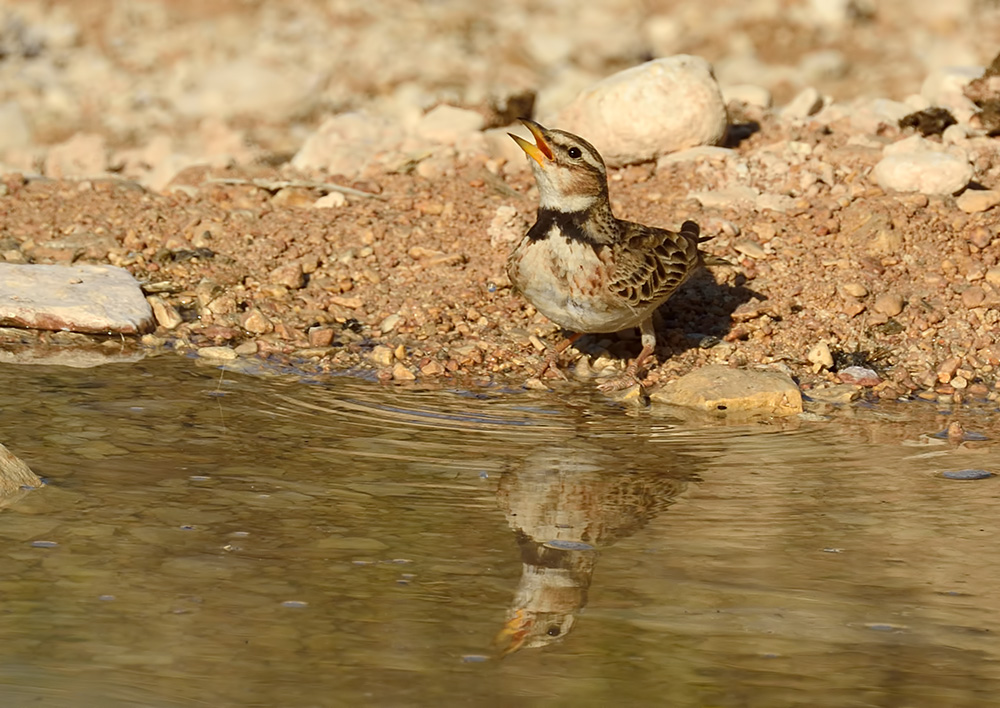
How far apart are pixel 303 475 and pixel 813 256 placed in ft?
13.7

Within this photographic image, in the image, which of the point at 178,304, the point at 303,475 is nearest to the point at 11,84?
the point at 178,304

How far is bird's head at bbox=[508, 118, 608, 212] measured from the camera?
7.26 metres

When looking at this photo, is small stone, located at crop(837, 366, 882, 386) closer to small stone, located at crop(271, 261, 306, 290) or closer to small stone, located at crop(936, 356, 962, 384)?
small stone, located at crop(936, 356, 962, 384)

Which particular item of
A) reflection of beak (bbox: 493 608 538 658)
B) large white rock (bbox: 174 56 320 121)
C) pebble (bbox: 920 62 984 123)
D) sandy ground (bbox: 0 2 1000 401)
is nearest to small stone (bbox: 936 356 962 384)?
sandy ground (bbox: 0 2 1000 401)

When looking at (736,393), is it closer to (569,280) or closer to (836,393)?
(836,393)

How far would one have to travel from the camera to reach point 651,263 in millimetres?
7488

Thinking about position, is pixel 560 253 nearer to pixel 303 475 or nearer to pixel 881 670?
pixel 303 475

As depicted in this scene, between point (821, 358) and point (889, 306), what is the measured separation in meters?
0.74

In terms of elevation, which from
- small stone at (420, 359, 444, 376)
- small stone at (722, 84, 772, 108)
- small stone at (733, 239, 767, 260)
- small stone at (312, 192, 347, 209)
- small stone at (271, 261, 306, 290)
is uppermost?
small stone at (722, 84, 772, 108)

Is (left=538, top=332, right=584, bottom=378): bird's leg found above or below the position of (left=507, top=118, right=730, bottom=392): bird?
below

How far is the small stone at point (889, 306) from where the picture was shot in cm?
817

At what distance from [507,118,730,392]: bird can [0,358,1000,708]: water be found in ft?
1.95

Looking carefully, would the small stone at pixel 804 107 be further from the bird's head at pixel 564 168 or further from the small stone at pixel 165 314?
the small stone at pixel 165 314

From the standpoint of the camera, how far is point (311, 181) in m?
10.0
